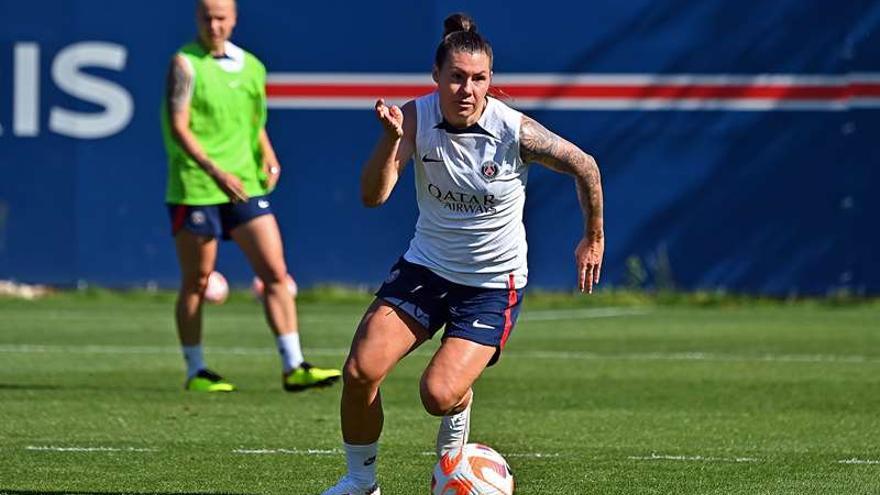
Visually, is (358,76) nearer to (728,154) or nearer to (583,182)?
(728,154)

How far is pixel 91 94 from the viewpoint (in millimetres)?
19312

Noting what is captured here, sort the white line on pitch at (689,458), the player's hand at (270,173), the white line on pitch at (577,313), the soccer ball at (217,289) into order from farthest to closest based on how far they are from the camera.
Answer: the soccer ball at (217,289), the white line on pitch at (577,313), the player's hand at (270,173), the white line on pitch at (689,458)

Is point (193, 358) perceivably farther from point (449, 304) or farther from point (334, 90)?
point (334, 90)

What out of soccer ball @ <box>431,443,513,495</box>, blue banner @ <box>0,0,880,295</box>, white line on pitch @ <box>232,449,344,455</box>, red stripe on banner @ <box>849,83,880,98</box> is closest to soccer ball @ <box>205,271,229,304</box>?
blue banner @ <box>0,0,880,295</box>

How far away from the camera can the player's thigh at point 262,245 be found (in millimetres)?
11242

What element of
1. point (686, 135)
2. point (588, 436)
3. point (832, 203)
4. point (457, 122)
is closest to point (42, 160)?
point (686, 135)

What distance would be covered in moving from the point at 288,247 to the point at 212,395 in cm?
804

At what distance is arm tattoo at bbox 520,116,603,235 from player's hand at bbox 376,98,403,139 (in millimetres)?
646

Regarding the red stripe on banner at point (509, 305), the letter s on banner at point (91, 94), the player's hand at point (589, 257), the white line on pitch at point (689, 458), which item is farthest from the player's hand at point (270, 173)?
the letter s on banner at point (91, 94)

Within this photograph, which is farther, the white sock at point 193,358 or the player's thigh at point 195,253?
the white sock at point 193,358

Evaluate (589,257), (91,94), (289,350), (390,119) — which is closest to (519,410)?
(289,350)

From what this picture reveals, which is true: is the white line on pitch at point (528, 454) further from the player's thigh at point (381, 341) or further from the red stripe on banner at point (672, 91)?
the red stripe on banner at point (672, 91)

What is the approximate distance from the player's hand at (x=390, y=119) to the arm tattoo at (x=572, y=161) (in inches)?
25.4

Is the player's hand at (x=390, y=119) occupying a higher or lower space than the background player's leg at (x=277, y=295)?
higher
